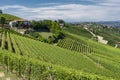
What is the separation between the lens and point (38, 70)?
21688 millimetres

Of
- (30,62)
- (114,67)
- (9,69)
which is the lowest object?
(114,67)

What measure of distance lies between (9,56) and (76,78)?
11389 mm

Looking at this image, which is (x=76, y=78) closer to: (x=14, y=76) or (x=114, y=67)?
(x=14, y=76)

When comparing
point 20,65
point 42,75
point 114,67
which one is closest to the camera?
point 42,75

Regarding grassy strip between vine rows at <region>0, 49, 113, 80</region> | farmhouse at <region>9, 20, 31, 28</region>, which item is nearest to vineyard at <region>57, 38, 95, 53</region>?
farmhouse at <region>9, 20, 31, 28</region>

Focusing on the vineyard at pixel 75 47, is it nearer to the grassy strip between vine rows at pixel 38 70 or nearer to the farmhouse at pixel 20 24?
the farmhouse at pixel 20 24

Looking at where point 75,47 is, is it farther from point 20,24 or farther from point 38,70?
point 38,70

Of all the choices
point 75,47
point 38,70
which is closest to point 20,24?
point 75,47

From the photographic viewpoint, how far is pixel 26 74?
23141 mm

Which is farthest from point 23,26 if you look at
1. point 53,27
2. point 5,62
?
point 5,62

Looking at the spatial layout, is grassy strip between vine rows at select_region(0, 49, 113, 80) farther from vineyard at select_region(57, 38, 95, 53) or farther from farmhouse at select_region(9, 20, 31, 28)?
farmhouse at select_region(9, 20, 31, 28)

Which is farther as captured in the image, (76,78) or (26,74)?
(26,74)

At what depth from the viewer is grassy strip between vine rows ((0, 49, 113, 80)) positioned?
60.6ft

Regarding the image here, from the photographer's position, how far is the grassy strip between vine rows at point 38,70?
60.6ft
